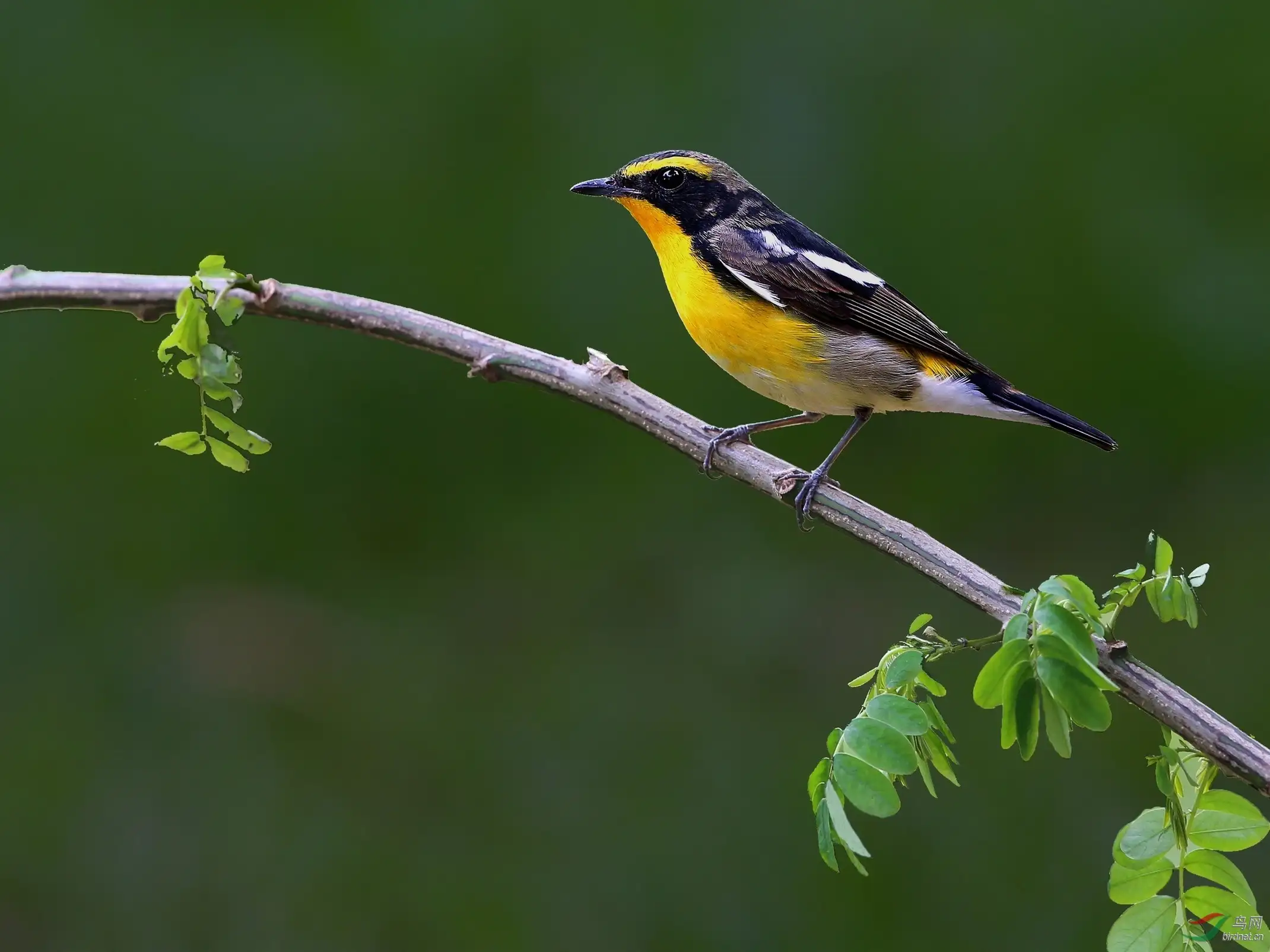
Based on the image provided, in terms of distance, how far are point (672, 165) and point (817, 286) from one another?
50 centimetres

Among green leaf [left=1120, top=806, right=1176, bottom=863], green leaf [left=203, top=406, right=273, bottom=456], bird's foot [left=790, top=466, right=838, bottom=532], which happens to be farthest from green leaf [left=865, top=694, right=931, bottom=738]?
green leaf [left=203, top=406, right=273, bottom=456]

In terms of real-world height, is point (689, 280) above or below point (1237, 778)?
above

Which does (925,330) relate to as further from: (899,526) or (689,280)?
(899,526)

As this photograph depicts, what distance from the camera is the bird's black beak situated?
116 inches

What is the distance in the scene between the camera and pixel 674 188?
2988 mm

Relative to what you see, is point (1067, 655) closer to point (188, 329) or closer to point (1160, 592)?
point (1160, 592)

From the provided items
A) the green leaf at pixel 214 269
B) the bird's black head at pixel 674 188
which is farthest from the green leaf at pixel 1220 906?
the bird's black head at pixel 674 188

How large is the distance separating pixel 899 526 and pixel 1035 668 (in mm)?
511

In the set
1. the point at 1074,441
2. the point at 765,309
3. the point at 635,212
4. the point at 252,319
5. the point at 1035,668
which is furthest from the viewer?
the point at 1074,441

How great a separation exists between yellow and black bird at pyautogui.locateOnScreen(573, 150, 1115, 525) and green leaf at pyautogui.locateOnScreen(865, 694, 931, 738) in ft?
3.79

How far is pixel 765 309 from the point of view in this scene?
9.02ft

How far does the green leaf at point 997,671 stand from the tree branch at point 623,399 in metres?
0.23

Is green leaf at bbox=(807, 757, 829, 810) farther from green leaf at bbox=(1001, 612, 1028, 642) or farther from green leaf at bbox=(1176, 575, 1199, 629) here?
green leaf at bbox=(1176, 575, 1199, 629)

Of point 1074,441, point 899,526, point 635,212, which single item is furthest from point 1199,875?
point 1074,441
